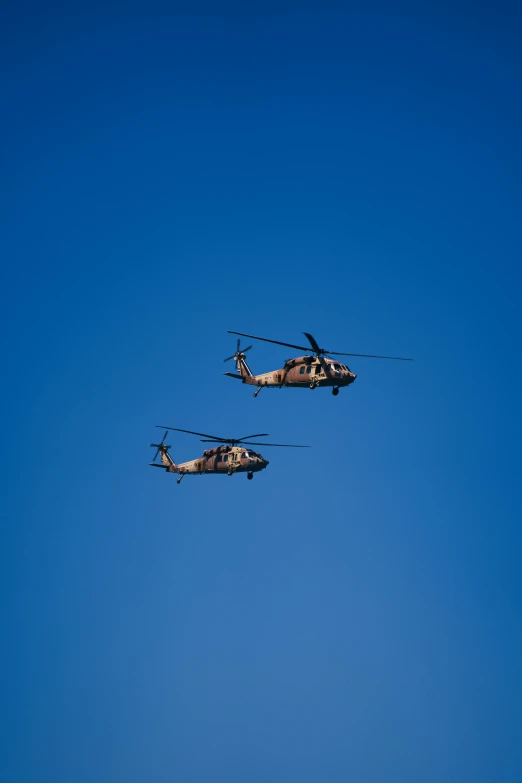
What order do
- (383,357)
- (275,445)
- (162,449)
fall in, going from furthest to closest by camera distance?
(162,449)
(275,445)
(383,357)

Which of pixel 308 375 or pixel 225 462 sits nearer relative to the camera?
pixel 308 375

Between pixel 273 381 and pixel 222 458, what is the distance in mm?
12791

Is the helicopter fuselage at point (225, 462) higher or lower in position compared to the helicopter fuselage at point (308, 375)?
lower

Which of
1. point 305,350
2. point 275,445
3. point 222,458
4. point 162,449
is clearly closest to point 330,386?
point 305,350

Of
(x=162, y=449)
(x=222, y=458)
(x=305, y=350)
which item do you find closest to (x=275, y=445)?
(x=222, y=458)

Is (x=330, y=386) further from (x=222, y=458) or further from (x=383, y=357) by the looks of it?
(x=222, y=458)

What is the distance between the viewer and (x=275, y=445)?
108750 millimetres

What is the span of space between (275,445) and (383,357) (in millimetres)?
21236

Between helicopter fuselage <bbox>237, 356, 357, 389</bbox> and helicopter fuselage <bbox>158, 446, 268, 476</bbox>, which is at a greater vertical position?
helicopter fuselage <bbox>237, 356, 357, 389</bbox>

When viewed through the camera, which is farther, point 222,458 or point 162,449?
point 162,449

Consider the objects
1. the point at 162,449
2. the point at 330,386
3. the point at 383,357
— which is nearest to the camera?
the point at 383,357

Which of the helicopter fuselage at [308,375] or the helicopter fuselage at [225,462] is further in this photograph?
the helicopter fuselage at [225,462]

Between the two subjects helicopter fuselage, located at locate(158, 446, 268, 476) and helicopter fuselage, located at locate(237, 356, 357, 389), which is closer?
helicopter fuselage, located at locate(237, 356, 357, 389)

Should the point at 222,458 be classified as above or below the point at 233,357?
below
